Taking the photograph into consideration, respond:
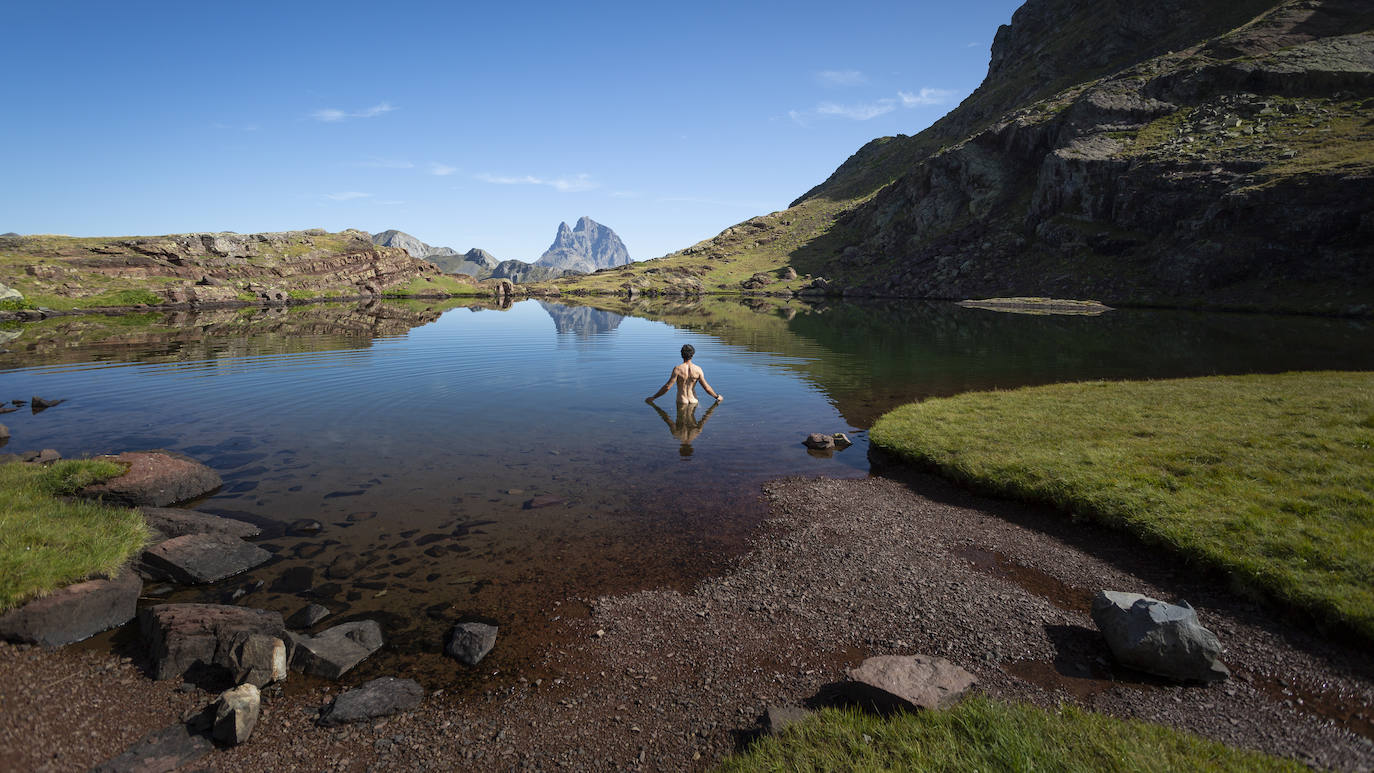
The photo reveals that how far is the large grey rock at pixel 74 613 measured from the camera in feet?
33.7

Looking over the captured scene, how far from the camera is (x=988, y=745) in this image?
7363mm

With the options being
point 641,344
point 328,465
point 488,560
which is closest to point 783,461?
point 488,560

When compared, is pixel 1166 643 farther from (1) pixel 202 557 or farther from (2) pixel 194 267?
(2) pixel 194 267

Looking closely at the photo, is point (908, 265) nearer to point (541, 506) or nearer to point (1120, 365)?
point (1120, 365)

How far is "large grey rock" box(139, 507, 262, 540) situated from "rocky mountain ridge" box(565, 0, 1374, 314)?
4882 inches

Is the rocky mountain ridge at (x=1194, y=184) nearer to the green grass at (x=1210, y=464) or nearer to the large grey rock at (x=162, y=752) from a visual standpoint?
the green grass at (x=1210, y=464)

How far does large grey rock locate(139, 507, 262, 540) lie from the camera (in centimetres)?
1536

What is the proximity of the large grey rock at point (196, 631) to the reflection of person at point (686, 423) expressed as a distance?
15.4 m

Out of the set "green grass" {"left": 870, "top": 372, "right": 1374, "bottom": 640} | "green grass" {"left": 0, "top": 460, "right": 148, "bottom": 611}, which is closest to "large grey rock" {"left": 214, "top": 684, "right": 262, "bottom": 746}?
"green grass" {"left": 0, "top": 460, "right": 148, "bottom": 611}

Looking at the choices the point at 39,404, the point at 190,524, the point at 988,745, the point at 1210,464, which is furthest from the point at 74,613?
the point at 39,404

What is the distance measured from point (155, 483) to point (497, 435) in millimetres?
11876

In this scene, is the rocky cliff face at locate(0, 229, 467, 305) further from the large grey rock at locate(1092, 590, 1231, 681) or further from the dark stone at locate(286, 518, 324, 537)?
the large grey rock at locate(1092, 590, 1231, 681)

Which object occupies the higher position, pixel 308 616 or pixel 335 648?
pixel 335 648

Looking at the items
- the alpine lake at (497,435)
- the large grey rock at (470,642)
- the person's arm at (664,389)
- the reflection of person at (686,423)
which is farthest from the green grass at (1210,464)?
the large grey rock at (470,642)
